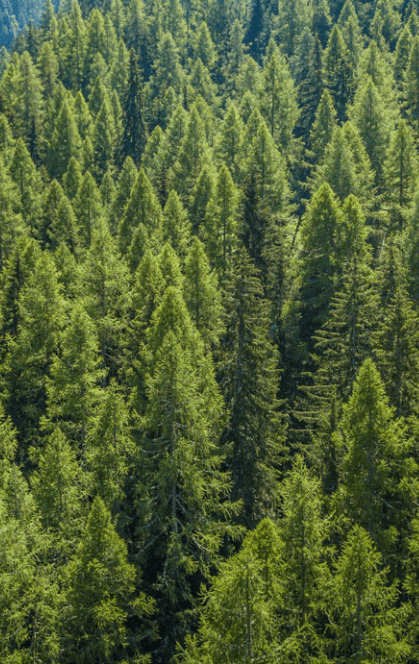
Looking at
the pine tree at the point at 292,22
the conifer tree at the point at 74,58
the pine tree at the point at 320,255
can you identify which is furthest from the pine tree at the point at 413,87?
the conifer tree at the point at 74,58

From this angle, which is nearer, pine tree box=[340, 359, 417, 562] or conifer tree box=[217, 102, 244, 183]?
pine tree box=[340, 359, 417, 562]

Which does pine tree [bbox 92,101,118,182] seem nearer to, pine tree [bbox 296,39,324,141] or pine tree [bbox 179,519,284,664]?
pine tree [bbox 296,39,324,141]

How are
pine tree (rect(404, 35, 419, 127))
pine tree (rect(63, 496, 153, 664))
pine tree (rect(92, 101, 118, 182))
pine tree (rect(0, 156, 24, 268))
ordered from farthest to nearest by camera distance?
1. pine tree (rect(92, 101, 118, 182))
2. pine tree (rect(404, 35, 419, 127))
3. pine tree (rect(0, 156, 24, 268))
4. pine tree (rect(63, 496, 153, 664))

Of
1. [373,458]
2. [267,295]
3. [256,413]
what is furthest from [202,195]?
[373,458]

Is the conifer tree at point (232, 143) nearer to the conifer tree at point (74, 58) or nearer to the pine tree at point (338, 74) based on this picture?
the pine tree at point (338, 74)

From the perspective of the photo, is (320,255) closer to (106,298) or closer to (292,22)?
(106,298)

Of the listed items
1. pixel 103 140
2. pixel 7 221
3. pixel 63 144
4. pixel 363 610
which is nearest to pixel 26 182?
pixel 7 221

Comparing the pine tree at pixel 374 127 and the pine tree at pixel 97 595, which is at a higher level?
the pine tree at pixel 374 127

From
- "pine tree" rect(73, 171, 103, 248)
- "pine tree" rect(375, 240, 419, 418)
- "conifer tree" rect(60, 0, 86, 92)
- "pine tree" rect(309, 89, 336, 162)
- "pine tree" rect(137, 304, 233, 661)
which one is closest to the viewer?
"pine tree" rect(137, 304, 233, 661)

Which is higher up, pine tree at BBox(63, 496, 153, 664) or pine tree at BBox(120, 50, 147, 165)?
pine tree at BBox(120, 50, 147, 165)

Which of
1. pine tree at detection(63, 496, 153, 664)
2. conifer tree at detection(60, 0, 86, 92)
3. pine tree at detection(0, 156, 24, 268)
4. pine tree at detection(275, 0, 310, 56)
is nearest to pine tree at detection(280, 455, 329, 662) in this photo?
pine tree at detection(63, 496, 153, 664)
